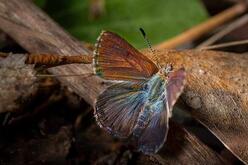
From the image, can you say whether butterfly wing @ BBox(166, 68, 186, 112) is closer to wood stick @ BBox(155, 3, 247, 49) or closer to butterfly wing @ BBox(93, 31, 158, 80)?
butterfly wing @ BBox(93, 31, 158, 80)

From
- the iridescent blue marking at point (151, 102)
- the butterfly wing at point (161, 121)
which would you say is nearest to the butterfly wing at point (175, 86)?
the butterfly wing at point (161, 121)

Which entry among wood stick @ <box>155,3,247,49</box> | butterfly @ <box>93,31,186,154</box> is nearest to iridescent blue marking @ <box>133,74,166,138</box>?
butterfly @ <box>93,31,186,154</box>

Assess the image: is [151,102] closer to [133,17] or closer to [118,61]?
[118,61]

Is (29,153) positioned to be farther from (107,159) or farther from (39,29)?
(39,29)

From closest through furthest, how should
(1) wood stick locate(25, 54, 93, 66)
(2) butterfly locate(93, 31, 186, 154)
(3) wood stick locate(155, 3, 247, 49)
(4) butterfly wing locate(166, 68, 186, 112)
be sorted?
(4) butterfly wing locate(166, 68, 186, 112) < (2) butterfly locate(93, 31, 186, 154) < (1) wood stick locate(25, 54, 93, 66) < (3) wood stick locate(155, 3, 247, 49)

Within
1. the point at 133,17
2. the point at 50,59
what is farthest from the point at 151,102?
the point at 133,17
